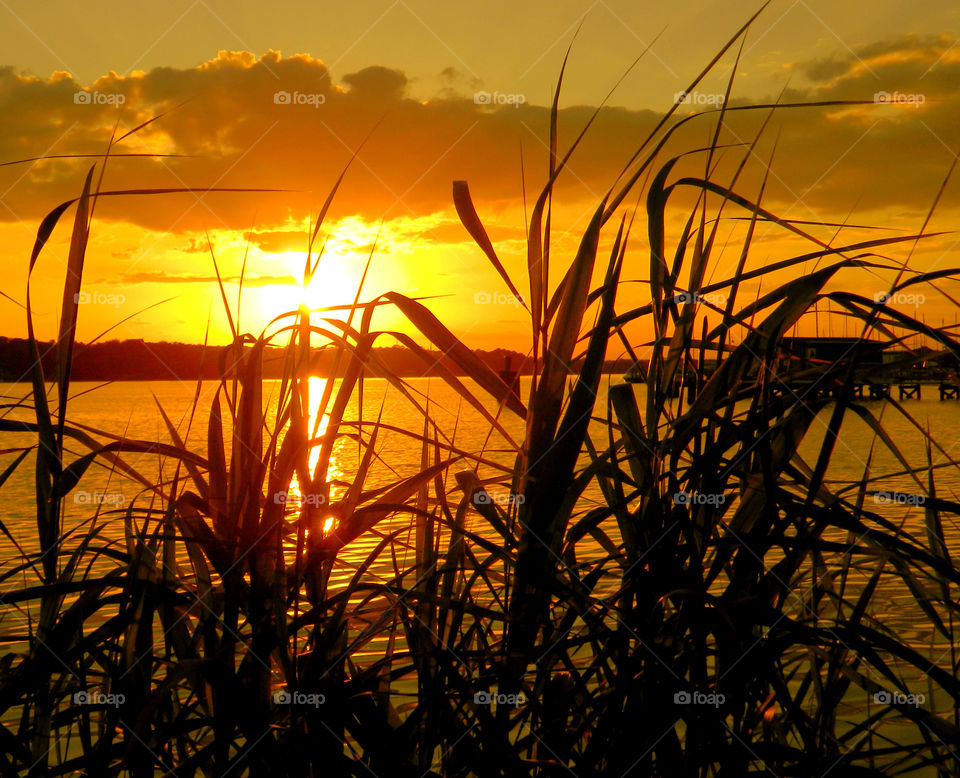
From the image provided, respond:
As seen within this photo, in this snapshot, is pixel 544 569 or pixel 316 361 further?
pixel 316 361

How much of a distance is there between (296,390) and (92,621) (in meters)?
6.13

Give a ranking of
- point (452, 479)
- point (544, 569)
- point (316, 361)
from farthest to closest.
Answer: point (452, 479), point (316, 361), point (544, 569)

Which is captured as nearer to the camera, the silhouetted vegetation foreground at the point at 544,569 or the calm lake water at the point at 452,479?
the silhouetted vegetation foreground at the point at 544,569

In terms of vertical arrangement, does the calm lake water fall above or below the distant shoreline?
below

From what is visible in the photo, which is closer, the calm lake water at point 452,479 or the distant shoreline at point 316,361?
the distant shoreline at point 316,361

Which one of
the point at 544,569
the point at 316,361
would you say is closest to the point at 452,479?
the point at 316,361

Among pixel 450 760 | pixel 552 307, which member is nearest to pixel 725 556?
pixel 552 307

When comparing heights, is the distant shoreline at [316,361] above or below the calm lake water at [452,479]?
above

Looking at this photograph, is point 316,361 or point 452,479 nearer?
point 316,361

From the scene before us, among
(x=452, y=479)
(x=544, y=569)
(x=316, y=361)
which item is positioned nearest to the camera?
(x=544, y=569)

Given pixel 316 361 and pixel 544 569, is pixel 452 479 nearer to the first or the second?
pixel 316 361

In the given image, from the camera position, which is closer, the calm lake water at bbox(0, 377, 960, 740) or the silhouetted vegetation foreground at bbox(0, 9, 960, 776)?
the silhouetted vegetation foreground at bbox(0, 9, 960, 776)

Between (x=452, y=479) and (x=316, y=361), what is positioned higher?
(x=316, y=361)

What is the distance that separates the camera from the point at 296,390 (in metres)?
1.47
